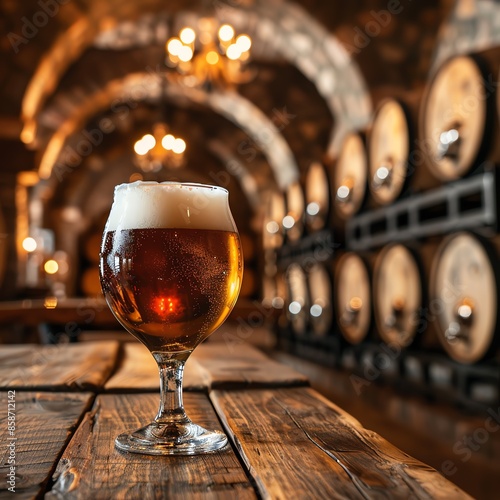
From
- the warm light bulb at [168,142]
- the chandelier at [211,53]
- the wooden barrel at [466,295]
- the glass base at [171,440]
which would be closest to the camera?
the glass base at [171,440]

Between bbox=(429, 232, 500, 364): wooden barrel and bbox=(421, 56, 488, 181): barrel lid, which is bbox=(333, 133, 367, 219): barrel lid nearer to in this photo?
bbox=(421, 56, 488, 181): barrel lid

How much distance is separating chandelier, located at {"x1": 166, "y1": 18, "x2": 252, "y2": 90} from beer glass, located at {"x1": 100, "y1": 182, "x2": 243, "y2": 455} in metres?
6.82

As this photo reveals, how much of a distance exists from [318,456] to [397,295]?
161 inches

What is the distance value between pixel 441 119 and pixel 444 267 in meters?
0.89

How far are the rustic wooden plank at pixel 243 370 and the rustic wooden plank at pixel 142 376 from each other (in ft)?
0.06

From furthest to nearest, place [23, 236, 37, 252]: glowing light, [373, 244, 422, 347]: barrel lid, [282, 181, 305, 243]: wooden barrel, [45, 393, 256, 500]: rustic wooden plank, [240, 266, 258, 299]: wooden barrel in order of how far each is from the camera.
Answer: [240, 266, 258, 299]: wooden barrel
[282, 181, 305, 243]: wooden barrel
[23, 236, 37, 252]: glowing light
[373, 244, 422, 347]: barrel lid
[45, 393, 256, 500]: rustic wooden plank

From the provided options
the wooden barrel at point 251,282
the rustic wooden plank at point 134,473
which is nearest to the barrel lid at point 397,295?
the rustic wooden plank at point 134,473

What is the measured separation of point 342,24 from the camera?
697 centimetres

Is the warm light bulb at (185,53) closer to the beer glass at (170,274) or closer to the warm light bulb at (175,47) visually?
the warm light bulb at (175,47)

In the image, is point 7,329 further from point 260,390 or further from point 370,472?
point 370,472

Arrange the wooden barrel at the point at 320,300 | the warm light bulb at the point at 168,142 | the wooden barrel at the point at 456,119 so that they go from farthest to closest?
the warm light bulb at the point at 168,142
the wooden barrel at the point at 320,300
the wooden barrel at the point at 456,119

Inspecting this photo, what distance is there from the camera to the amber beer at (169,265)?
785 millimetres

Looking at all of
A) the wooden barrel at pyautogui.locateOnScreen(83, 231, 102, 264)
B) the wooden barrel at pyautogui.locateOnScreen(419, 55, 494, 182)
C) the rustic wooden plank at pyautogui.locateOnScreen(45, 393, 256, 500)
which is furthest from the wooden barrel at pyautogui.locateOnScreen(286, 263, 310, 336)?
the wooden barrel at pyautogui.locateOnScreen(83, 231, 102, 264)

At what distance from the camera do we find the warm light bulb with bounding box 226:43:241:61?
745cm
